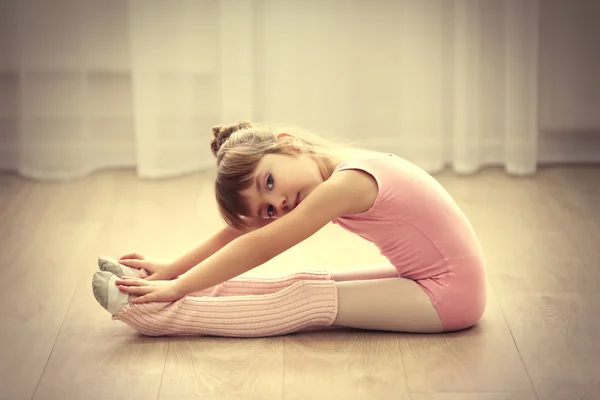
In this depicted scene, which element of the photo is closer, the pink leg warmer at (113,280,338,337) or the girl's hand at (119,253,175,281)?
the pink leg warmer at (113,280,338,337)

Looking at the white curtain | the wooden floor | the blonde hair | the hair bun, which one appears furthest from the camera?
the white curtain

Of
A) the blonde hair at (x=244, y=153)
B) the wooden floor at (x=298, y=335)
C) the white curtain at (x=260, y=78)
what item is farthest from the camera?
the white curtain at (x=260, y=78)

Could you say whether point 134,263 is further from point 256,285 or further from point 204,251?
point 256,285

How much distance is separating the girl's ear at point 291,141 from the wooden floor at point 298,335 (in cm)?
34

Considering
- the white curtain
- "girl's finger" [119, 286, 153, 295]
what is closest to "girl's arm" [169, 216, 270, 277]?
"girl's finger" [119, 286, 153, 295]

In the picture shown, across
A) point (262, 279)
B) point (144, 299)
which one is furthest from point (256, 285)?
point (144, 299)

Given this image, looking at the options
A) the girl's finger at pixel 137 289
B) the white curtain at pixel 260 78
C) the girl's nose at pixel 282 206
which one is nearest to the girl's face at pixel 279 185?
the girl's nose at pixel 282 206

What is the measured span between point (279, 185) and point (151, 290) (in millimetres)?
308

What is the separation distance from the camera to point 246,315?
71.9 inches

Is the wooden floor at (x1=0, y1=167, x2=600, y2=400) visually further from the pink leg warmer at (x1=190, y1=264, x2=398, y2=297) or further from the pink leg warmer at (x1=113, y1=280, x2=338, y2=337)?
the pink leg warmer at (x1=190, y1=264, x2=398, y2=297)

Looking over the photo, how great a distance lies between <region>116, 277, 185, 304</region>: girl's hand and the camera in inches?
71.9

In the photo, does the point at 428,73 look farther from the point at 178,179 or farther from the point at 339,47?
the point at 178,179

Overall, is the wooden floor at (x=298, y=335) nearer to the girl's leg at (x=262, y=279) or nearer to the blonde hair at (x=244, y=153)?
the girl's leg at (x=262, y=279)

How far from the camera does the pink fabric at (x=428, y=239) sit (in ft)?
5.95
